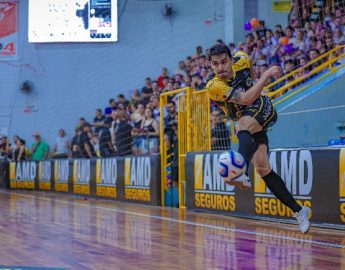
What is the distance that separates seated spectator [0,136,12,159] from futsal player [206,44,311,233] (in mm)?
17097

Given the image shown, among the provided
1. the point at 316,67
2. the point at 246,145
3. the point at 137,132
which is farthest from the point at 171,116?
the point at 246,145

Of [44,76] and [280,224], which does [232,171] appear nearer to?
[280,224]

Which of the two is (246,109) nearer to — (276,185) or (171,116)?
(276,185)

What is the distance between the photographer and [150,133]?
14070 mm

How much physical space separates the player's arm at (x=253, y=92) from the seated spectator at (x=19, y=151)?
16.2 m

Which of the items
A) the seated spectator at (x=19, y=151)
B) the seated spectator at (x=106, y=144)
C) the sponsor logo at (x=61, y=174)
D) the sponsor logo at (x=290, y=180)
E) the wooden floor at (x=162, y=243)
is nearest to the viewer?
the wooden floor at (x=162, y=243)

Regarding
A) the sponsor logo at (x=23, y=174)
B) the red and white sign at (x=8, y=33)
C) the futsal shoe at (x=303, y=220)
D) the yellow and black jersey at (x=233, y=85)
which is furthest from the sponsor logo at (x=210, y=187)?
the red and white sign at (x=8, y=33)

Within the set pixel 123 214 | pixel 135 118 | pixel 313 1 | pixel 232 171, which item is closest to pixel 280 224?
pixel 232 171

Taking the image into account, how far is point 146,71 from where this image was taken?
23.7 metres

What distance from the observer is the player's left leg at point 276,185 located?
7094mm

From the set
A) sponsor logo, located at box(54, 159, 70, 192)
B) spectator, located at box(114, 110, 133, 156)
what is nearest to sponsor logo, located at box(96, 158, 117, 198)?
spectator, located at box(114, 110, 133, 156)

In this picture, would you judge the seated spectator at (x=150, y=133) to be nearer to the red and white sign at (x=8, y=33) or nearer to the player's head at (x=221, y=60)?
the player's head at (x=221, y=60)

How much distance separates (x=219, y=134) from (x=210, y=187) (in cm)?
105

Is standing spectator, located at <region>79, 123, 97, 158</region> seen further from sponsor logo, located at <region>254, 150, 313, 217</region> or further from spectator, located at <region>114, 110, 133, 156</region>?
sponsor logo, located at <region>254, 150, 313, 217</region>
